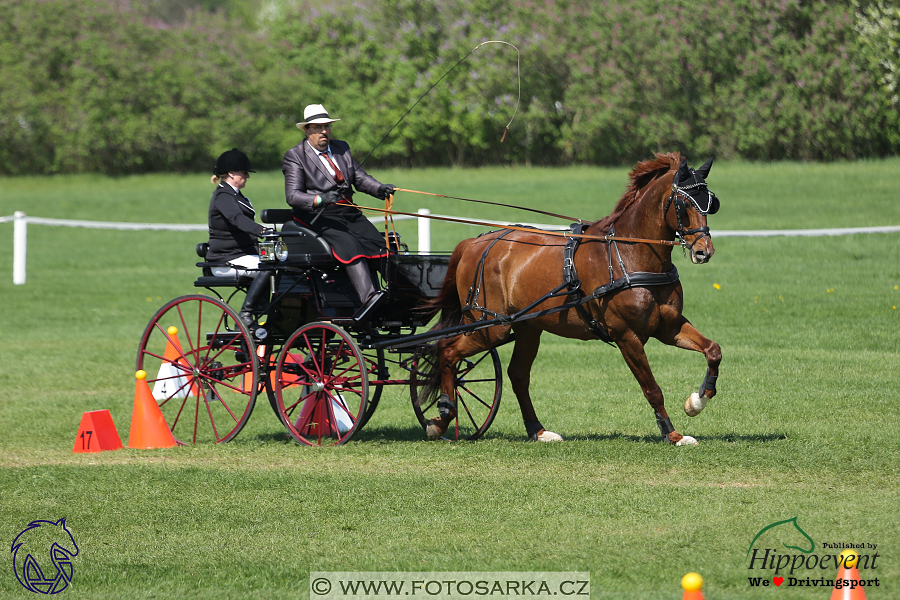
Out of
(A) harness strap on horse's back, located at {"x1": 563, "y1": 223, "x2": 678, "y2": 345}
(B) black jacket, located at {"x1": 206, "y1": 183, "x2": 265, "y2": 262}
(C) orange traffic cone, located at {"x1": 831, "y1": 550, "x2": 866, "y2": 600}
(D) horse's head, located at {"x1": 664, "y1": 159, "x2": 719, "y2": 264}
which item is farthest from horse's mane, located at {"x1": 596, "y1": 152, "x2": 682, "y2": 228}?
(C) orange traffic cone, located at {"x1": 831, "y1": 550, "x2": 866, "y2": 600}

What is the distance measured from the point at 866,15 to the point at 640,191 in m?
19.7

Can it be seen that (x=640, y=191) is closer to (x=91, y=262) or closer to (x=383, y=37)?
(x=91, y=262)

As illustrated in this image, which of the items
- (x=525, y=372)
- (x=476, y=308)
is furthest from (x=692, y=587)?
(x=525, y=372)

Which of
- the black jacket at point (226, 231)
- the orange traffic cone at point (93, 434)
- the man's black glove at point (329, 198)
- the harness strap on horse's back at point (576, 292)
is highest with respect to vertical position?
the man's black glove at point (329, 198)

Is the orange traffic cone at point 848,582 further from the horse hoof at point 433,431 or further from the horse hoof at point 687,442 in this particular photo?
the horse hoof at point 433,431

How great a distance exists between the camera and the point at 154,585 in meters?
5.18

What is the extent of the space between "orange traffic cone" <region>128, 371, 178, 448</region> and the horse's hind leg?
108 inches

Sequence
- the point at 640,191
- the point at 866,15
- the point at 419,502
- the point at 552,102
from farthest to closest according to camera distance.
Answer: the point at 552,102 → the point at 866,15 → the point at 640,191 → the point at 419,502

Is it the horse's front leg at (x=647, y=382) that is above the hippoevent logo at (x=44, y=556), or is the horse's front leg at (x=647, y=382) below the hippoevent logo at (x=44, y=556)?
above

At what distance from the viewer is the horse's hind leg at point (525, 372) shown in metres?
8.37

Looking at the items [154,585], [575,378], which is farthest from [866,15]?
[154,585]

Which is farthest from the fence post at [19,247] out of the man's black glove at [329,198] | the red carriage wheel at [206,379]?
the man's black glove at [329,198]

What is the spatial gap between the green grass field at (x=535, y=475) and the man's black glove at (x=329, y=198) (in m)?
1.83

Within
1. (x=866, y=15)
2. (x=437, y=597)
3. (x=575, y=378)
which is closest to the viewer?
(x=437, y=597)
